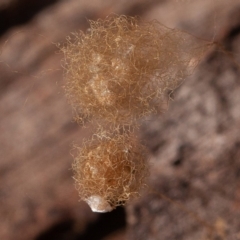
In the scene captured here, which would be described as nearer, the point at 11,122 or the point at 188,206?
the point at 188,206

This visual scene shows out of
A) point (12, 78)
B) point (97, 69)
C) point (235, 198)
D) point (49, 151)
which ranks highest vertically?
point (97, 69)

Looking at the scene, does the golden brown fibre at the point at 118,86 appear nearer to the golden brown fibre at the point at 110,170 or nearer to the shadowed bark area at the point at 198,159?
the golden brown fibre at the point at 110,170

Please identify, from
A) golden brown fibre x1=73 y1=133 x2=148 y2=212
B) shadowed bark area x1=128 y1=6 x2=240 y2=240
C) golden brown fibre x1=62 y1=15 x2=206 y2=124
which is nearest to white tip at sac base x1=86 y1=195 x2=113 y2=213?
golden brown fibre x1=73 y1=133 x2=148 y2=212

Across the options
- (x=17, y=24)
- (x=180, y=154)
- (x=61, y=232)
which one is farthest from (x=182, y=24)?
(x=61, y=232)

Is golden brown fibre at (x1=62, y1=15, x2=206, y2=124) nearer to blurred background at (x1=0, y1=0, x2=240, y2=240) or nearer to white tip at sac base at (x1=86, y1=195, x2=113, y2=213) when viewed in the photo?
white tip at sac base at (x1=86, y1=195, x2=113, y2=213)

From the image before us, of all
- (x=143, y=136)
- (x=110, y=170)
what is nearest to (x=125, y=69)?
(x=110, y=170)

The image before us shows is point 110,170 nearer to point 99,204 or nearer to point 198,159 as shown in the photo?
point 99,204

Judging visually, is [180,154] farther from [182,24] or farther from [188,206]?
[182,24]
